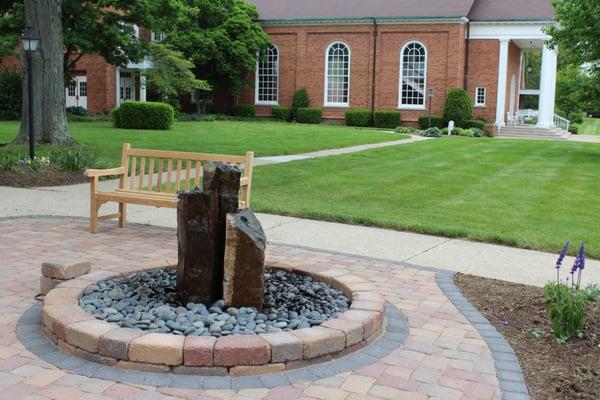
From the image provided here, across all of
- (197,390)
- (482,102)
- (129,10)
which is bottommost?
(197,390)

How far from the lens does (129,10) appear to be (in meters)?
24.0

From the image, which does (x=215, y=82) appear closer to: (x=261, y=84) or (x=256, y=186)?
(x=261, y=84)

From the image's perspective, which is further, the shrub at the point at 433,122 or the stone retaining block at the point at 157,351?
the shrub at the point at 433,122

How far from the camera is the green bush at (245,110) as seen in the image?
41.2m

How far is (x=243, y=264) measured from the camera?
4613 millimetres

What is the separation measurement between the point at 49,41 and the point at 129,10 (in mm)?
9528

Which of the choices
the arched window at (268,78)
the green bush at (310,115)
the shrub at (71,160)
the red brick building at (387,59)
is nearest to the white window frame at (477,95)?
the red brick building at (387,59)

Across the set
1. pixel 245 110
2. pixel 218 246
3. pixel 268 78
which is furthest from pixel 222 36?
pixel 218 246

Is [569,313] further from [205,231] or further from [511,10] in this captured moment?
[511,10]

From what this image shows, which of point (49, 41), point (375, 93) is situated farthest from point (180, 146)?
point (375, 93)

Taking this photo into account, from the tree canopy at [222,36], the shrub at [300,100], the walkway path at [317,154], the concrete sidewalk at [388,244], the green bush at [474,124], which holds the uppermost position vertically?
the tree canopy at [222,36]

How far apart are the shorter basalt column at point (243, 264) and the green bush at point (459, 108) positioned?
31.9m

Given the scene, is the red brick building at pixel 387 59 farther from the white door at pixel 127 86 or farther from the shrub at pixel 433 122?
the shrub at pixel 433 122

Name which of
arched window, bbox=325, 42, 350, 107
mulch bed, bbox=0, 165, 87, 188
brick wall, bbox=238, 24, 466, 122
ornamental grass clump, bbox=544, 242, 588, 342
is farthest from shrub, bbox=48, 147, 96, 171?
arched window, bbox=325, 42, 350, 107
